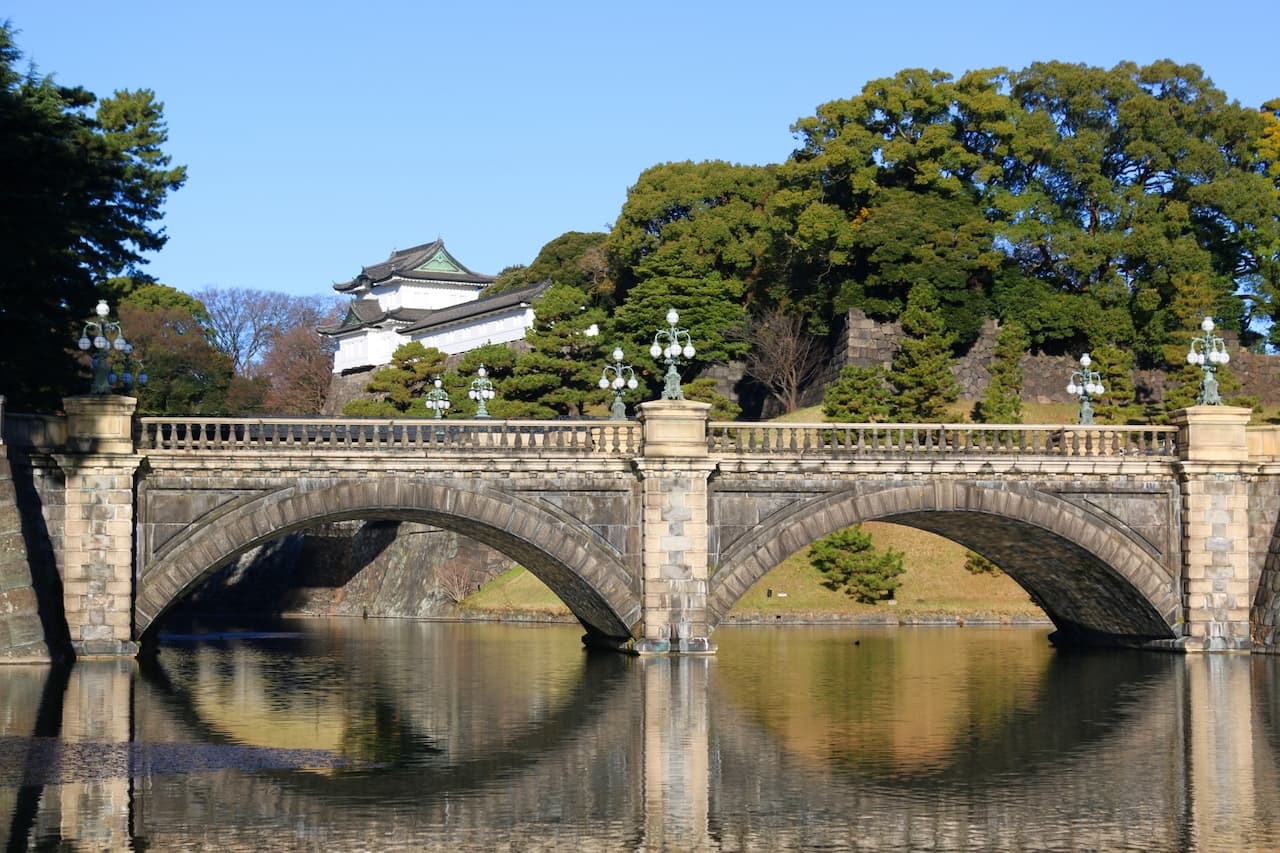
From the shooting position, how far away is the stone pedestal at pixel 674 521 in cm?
4525

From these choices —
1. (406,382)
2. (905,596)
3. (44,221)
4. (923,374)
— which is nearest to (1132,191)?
(923,374)

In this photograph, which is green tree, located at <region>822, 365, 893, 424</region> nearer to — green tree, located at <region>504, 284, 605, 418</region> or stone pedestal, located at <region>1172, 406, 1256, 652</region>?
green tree, located at <region>504, 284, 605, 418</region>

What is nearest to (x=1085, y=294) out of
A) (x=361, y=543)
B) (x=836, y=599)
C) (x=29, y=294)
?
(x=836, y=599)

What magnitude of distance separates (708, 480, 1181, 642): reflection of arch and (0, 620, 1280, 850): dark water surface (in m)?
1.91

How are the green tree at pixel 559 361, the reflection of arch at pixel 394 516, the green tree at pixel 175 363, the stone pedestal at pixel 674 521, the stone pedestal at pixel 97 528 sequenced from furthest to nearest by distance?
the green tree at pixel 175 363, the green tree at pixel 559 361, the stone pedestal at pixel 674 521, the reflection of arch at pixel 394 516, the stone pedestal at pixel 97 528

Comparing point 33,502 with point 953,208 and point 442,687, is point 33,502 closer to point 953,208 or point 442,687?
point 442,687

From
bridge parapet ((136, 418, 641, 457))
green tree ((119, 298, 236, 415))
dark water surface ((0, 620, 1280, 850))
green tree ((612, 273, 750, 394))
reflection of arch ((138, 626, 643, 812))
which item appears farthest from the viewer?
green tree ((119, 298, 236, 415))

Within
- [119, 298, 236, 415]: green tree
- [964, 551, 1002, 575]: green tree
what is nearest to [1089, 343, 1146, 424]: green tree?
[964, 551, 1002, 575]: green tree

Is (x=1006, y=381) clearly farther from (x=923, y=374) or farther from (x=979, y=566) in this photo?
(x=979, y=566)

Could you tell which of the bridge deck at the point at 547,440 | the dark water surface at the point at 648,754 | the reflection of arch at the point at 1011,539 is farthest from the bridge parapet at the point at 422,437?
the dark water surface at the point at 648,754

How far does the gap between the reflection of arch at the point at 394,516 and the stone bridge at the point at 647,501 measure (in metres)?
0.06

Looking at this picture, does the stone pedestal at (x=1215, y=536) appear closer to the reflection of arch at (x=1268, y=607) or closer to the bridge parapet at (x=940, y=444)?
the reflection of arch at (x=1268, y=607)

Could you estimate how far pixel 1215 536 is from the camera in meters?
47.5

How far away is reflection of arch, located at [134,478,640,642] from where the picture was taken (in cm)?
4397
